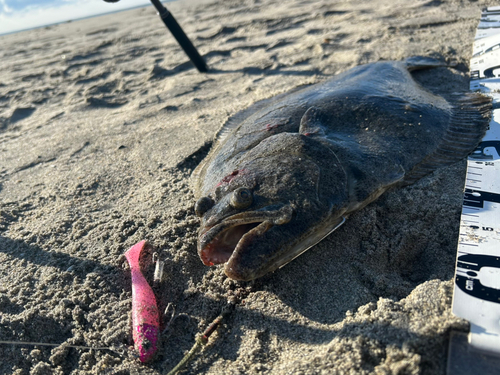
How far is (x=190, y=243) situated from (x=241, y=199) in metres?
0.60

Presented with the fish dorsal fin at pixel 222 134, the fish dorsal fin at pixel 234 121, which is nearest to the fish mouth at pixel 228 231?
the fish dorsal fin at pixel 222 134

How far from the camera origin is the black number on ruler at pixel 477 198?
7.55 ft

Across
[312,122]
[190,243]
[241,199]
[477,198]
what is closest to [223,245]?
[241,199]

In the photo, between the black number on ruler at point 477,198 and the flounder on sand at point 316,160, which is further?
the black number on ruler at point 477,198

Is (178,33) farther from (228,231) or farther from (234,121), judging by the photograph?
(228,231)

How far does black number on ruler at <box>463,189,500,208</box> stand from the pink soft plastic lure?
1.90 meters

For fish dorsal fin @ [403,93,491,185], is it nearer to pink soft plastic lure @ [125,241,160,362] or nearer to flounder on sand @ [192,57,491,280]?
flounder on sand @ [192,57,491,280]

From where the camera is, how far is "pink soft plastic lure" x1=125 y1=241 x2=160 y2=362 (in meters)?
1.78

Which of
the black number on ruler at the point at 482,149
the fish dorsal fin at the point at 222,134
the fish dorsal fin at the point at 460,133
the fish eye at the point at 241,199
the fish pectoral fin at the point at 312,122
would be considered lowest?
the black number on ruler at the point at 482,149

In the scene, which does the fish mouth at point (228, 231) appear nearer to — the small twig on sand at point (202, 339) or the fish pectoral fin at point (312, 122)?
the small twig on sand at point (202, 339)

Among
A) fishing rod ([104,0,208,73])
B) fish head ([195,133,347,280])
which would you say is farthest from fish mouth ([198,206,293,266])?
fishing rod ([104,0,208,73])

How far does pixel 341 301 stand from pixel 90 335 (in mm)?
1268

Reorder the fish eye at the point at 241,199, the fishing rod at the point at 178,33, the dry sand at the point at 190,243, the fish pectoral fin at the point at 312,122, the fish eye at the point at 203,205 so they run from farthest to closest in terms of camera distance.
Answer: the fishing rod at the point at 178,33 → the fish pectoral fin at the point at 312,122 → the fish eye at the point at 203,205 → the fish eye at the point at 241,199 → the dry sand at the point at 190,243

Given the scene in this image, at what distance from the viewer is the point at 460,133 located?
2.85 m
